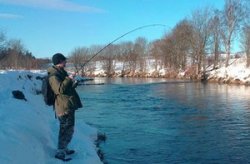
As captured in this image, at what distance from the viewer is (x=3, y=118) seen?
10.0 meters

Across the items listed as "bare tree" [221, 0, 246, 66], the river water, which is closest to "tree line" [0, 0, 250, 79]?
"bare tree" [221, 0, 246, 66]

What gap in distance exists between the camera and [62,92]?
341 inches

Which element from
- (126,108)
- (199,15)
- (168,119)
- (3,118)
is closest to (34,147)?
(3,118)

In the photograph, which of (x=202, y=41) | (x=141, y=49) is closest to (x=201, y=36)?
(x=202, y=41)

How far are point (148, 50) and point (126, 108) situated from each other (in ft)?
305

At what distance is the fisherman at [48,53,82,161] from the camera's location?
8.64 m

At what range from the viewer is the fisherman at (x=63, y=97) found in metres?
8.64

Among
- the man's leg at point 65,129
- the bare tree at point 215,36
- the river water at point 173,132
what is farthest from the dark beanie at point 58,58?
the bare tree at point 215,36

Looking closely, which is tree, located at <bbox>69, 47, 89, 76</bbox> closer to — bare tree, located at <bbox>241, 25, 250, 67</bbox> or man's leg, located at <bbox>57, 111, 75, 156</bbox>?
man's leg, located at <bbox>57, 111, 75, 156</bbox>

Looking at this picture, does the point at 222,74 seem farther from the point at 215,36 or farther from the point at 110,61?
the point at 110,61

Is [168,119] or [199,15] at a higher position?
[199,15]

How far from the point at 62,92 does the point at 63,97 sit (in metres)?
0.18

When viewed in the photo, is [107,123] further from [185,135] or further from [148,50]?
[148,50]

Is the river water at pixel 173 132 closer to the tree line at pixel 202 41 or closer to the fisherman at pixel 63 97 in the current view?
the fisherman at pixel 63 97
